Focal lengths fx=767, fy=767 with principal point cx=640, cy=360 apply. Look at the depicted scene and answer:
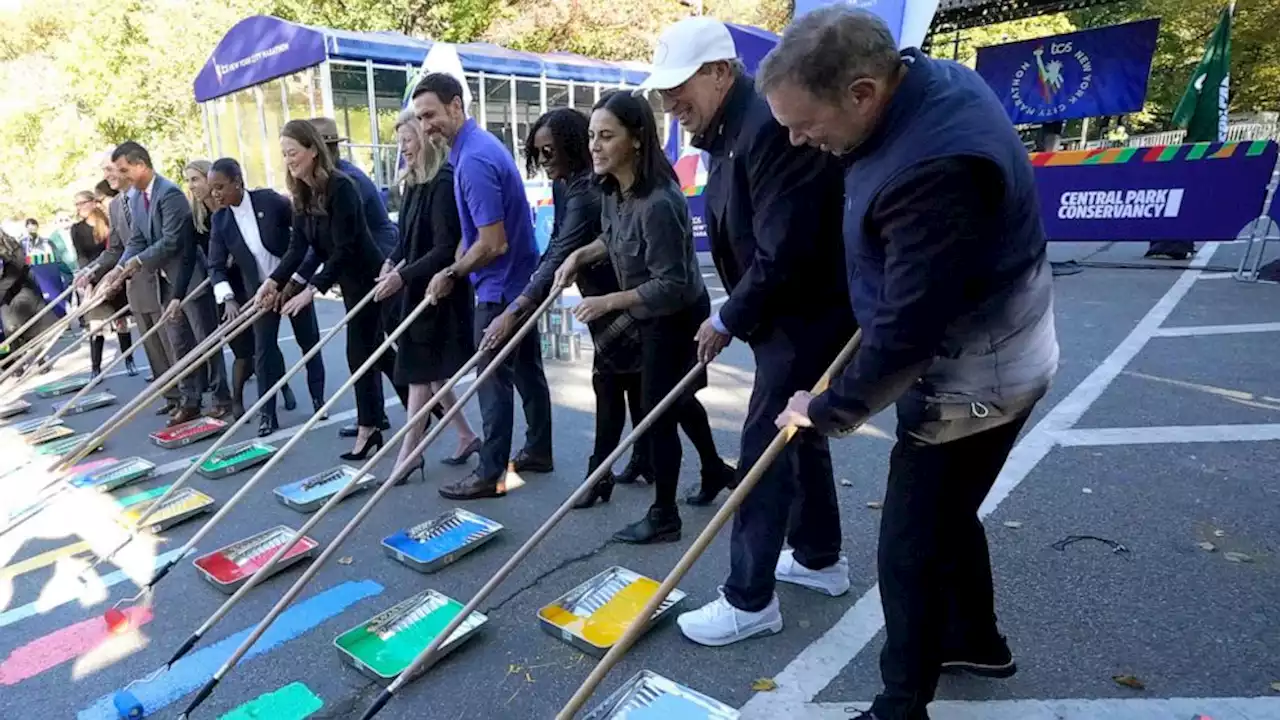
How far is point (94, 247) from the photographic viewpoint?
23.8 ft

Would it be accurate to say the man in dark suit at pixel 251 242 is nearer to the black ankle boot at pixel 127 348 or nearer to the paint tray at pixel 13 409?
the black ankle boot at pixel 127 348

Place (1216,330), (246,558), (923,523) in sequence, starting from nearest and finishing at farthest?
(923,523) → (246,558) → (1216,330)

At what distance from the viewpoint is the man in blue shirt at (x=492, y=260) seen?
12.3 feet

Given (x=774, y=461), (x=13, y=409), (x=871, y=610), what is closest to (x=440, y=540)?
(x=774, y=461)

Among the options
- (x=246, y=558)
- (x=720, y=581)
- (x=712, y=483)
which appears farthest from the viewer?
(x=712, y=483)

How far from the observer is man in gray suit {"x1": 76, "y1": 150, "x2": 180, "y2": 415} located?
5.93 meters

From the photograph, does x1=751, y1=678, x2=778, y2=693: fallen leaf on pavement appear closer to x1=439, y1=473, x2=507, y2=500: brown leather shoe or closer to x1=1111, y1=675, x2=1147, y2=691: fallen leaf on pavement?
x1=1111, y1=675, x2=1147, y2=691: fallen leaf on pavement

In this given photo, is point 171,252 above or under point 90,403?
above

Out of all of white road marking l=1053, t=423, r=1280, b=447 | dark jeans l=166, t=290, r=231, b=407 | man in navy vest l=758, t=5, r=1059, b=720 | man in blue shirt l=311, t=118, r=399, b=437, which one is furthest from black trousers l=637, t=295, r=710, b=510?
dark jeans l=166, t=290, r=231, b=407

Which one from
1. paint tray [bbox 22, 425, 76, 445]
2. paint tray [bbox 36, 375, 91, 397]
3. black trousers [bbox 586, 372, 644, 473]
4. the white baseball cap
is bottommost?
paint tray [bbox 36, 375, 91, 397]

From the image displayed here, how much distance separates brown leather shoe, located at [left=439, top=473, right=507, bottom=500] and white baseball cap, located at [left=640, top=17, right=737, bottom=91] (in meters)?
2.37

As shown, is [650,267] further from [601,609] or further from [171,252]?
Answer: [171,252]

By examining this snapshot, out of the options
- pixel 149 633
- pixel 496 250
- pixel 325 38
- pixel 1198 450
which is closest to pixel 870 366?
pixel 496 250

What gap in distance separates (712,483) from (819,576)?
94cm
